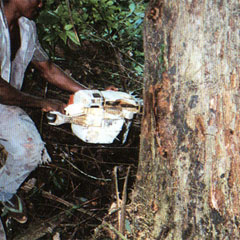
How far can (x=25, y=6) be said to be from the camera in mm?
2133

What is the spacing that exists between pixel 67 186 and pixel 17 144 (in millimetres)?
1084

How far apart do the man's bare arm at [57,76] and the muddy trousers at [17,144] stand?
419mm

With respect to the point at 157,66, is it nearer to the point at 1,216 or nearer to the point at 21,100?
the point at 21,100

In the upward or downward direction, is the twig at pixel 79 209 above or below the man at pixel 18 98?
below

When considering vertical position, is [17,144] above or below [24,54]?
below

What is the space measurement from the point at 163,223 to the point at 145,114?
58cm

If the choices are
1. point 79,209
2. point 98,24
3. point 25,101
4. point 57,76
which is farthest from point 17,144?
point 98,24

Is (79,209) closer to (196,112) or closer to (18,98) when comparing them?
(18,98)

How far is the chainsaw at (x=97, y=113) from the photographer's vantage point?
6.21 feet

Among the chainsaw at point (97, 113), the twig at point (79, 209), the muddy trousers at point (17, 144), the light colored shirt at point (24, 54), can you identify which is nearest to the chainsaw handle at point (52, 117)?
the chainsaw at point (97, 113)

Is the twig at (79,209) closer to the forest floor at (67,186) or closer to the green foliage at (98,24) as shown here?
the forest floor at (67,186)

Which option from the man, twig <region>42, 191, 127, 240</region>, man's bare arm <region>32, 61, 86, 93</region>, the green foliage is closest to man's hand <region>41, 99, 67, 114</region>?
the man

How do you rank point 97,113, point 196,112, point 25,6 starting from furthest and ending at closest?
point 25,6 → point 97,113 → point 196,112

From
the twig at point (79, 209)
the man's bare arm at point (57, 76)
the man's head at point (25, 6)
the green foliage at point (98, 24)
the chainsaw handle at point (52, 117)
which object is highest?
the green foliage at point (98, 24)
